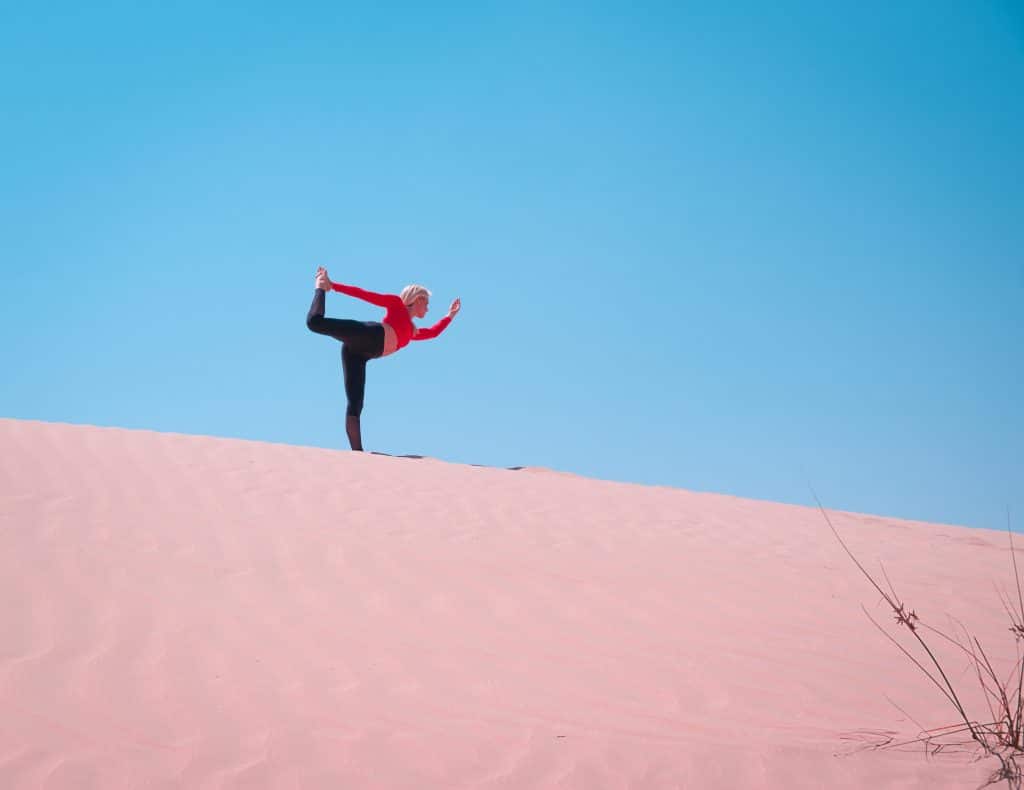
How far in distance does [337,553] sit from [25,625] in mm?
1967

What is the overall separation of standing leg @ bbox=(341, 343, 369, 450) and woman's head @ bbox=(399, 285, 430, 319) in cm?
73

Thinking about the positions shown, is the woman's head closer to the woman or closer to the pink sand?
the woman

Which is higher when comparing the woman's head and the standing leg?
the woman's head

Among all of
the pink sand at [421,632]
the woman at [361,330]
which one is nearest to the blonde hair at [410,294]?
the woman at [361,330]

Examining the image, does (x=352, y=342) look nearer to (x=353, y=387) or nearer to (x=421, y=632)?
(x=353, y=387)

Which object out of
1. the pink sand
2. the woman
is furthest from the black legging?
the pink sand

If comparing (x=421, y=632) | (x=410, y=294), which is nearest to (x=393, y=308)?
(x=410, y=294)

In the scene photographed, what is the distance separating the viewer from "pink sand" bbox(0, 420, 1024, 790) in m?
3.39

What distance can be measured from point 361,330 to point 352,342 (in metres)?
0.16

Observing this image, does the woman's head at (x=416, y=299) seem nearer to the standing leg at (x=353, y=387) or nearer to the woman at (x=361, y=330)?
the woman at (x=361, y=330)

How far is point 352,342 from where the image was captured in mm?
9328

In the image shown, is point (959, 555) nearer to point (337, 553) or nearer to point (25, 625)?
point (337, 553)

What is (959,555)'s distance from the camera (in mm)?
8070

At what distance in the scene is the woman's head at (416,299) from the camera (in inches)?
377
